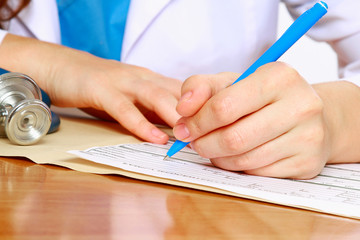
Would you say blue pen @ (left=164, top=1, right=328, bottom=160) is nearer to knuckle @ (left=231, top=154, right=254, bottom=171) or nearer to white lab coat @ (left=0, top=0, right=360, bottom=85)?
knuckle @ (left=231, top=154, right=254, bottom=171)

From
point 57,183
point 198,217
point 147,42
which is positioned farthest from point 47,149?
point 147,42

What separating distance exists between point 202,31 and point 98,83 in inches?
13.0

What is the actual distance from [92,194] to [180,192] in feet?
0.25

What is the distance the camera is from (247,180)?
48 centimetres

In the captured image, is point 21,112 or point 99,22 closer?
point 21,112

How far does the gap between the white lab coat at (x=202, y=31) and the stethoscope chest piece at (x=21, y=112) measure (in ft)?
1.20

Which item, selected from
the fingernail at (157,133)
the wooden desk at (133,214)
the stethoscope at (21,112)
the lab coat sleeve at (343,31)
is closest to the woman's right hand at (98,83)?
the fingernail at (157,133)

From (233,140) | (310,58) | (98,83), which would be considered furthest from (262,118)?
(310,58)

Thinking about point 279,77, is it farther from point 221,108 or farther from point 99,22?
point 99,22

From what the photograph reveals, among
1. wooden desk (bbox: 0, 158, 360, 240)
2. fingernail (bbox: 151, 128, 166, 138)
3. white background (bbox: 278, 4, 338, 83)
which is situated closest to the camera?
wooden desk (bbox: 0, 158, 360, 240)

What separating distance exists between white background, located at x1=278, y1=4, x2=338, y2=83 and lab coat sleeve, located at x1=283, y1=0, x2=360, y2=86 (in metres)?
1.11

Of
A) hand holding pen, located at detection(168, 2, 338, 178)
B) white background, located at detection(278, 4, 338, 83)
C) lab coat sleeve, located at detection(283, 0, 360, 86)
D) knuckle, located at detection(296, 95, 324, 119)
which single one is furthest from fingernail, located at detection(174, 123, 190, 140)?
white background, located at detection(278, 4, 338, 83)

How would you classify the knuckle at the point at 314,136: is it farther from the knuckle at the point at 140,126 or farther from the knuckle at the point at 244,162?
the knuckle at the point at 140,126

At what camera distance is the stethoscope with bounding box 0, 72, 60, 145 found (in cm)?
56
